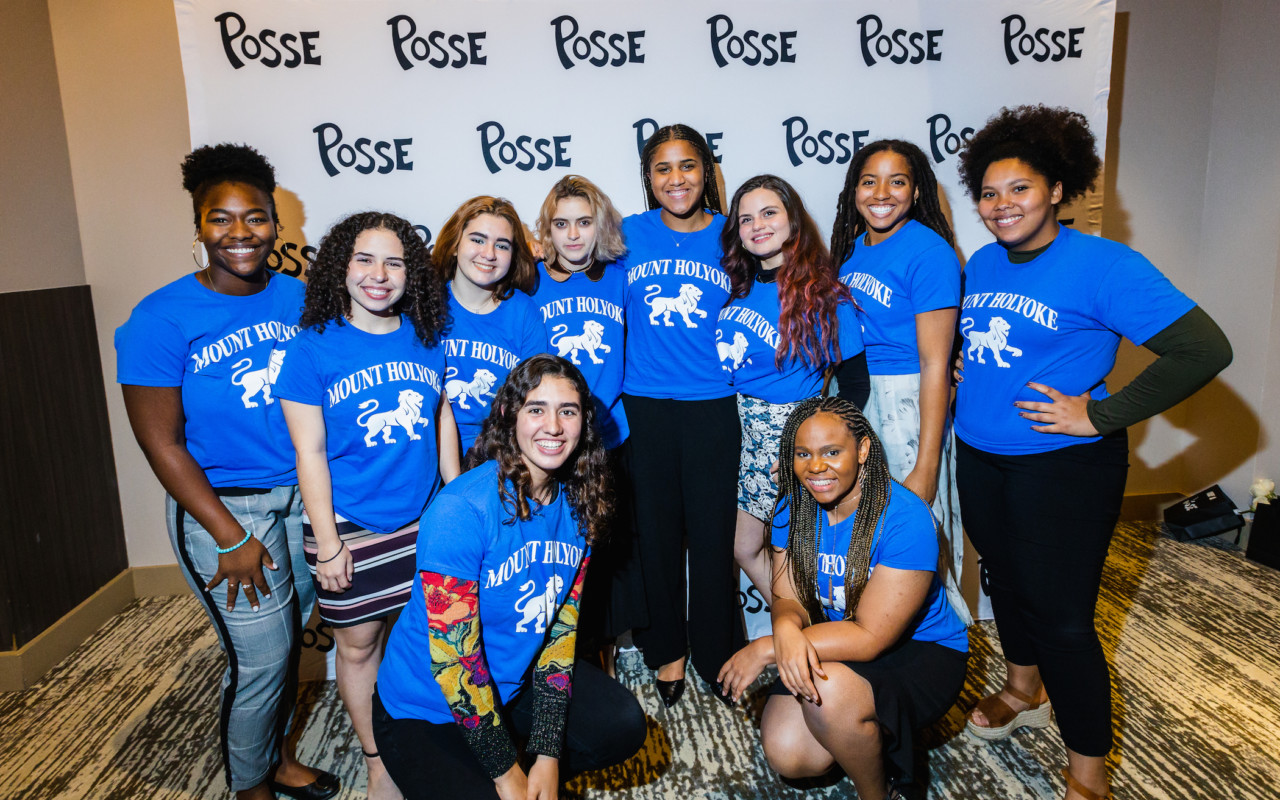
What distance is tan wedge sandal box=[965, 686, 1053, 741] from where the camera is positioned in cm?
230

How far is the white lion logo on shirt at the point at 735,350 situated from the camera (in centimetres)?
226

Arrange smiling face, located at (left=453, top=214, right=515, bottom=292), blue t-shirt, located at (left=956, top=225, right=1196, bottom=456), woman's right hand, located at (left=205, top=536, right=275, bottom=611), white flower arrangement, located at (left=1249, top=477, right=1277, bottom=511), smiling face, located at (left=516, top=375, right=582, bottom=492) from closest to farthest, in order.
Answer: smiling face, located at (left=516, top=375, right=582, bottom=492)
blue t-shirt, located at (left=956, top=225, right=1196, bottom=456)
woman's right hand, located at (left=205, top=536, right=275, bottom=611)
smiling face, located at (left=453, top=214, right=515, bottom=292)
white flower arrangement, located at (left=1249, top=477, right=1277, bottom=511)

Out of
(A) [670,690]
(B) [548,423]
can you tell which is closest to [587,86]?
(B) [548,423]

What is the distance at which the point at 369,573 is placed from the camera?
1.94 metres

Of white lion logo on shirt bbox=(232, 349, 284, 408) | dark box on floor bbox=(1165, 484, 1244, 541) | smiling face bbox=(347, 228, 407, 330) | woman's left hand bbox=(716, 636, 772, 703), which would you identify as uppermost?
smiling face bbox=(347, 228, 407, 330)

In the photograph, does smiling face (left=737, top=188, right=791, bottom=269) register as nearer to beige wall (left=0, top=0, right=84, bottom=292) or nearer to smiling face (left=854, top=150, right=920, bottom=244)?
smiling face (left=854, top=150, right=920, bottom=244)

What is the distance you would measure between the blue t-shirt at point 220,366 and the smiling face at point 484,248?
485 millimetres

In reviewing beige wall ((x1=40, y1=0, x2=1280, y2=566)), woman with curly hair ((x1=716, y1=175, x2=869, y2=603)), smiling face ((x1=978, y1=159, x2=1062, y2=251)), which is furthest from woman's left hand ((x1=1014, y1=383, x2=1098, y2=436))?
beige wall ((x1=40, y1=0, x2=1280, y2=566))

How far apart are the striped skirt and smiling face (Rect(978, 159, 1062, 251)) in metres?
1.75

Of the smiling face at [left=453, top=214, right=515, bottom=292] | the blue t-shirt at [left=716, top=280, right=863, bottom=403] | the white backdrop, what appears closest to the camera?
the smiling face at [left=453, top=214, right=515, bottom=292]

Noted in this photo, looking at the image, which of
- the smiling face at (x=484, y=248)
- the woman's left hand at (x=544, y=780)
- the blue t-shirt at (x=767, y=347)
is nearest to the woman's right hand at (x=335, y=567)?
the woman's left hand at (x=544, y=780)

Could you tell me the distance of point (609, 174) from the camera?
2.79 m

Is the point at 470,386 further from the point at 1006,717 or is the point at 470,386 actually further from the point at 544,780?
the point at 1006,717

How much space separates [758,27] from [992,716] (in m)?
2.49
